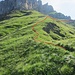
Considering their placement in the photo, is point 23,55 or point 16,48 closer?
point 23,55

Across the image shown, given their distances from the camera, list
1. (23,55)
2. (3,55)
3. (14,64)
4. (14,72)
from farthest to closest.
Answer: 1. (3,55)
2. (23,55)
3. (14,64)
4. (14,72)

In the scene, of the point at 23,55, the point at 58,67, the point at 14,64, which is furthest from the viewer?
the point at 23,55

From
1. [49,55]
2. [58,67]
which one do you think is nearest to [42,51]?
[49,55]

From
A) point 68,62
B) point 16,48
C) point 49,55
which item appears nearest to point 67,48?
point 49,55

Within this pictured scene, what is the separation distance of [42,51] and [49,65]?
37.8 ft

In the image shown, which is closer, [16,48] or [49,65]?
[49,65]

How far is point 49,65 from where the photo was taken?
159 ft

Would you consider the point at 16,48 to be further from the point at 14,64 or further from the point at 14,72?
the point at 14,72

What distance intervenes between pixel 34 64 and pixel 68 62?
9492 millimetres

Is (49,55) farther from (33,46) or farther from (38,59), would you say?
(33,46)

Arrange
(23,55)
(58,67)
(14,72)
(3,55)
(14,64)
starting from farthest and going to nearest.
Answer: (3,55)
(23,55)
(14,64)
(14,72)
(58,67)

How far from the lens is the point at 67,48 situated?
189 feet

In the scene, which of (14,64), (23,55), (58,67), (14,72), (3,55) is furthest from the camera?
(3,55)

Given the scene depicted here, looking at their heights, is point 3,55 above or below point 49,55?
below
